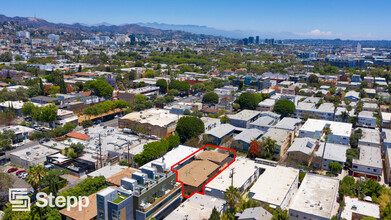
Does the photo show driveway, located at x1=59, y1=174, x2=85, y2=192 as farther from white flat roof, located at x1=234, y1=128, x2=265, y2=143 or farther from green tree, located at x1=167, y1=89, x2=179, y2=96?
green tree, located at x1=167, y1=89, x2=179, y2=96

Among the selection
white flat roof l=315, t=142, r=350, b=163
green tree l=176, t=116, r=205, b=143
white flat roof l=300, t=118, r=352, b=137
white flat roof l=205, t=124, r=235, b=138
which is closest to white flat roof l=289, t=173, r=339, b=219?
white flat roof l=315, t=142, r=350, b=163

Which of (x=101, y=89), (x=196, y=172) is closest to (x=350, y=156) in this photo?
(x=196, y=172)

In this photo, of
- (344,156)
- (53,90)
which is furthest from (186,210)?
(53,90)

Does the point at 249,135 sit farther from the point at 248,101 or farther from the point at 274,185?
the point at 248,101

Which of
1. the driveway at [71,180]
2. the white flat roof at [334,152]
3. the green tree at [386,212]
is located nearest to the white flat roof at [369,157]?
the white flat roof at [334,152]

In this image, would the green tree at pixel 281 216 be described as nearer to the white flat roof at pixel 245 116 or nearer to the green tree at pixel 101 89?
the white flat roof at pixel 245 116

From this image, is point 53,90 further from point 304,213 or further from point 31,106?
point 304,213
